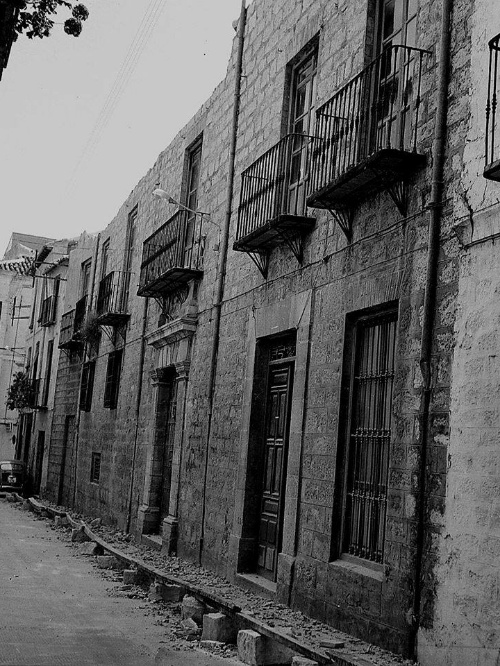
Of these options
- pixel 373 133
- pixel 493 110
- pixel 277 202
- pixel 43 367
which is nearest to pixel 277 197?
pixel 277 202

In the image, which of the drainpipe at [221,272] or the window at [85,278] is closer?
the drainpipe at [221,272]

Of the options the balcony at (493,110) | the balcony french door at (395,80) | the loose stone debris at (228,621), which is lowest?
the loose stone debris at (228,621)

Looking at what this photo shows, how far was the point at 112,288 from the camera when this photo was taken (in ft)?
58.7

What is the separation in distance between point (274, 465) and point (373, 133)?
383 centimetres

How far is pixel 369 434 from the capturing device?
23.6ft

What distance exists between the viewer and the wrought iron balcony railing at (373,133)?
265 inches

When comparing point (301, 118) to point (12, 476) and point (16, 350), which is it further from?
point (16, 350)

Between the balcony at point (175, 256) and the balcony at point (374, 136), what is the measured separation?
13.9ft

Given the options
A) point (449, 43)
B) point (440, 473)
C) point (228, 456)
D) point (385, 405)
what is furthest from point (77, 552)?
point (449, 43)

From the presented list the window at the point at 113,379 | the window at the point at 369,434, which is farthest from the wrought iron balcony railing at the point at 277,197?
the window at the point at 113,379

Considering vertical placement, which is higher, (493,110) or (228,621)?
(493,110)

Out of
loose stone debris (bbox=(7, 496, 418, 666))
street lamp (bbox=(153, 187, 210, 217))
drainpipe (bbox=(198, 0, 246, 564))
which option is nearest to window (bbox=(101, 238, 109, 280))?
street lamp (bbox=(153, 187, 210, 217))

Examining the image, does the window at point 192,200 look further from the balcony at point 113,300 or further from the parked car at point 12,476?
the parked car at point 12,476

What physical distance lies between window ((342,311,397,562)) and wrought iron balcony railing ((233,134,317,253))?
5.19ft
